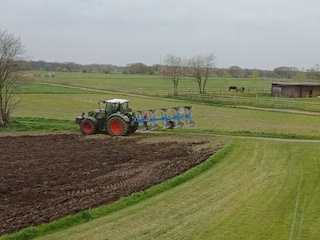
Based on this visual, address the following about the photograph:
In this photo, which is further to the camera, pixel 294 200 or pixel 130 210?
pixel 294 200

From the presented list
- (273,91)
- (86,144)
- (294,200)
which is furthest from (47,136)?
(273,91)

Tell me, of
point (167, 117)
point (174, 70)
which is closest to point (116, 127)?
point (167, 117)

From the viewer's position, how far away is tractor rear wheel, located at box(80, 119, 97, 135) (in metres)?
25.2

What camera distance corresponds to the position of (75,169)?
16.3 m

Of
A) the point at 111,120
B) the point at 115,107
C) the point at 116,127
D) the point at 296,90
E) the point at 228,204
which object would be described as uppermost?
the point at 296,90

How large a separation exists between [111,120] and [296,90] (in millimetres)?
49524

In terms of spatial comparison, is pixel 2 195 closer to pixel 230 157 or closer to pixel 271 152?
pixel 230 157

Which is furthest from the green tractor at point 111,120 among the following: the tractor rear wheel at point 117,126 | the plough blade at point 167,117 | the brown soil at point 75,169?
the brown soil at point 75,169

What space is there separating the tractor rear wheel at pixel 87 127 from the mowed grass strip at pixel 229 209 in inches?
390

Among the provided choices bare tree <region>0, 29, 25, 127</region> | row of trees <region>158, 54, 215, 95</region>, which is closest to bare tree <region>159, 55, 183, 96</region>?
row of trees <region>158, 54, 215, 95</region>

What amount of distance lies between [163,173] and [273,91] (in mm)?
56784

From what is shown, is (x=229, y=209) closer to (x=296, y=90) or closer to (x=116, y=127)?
(x=116, y=127)

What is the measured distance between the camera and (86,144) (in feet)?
72.1

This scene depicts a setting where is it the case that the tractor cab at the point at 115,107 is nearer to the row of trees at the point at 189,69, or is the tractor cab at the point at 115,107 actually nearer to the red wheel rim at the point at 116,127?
the red wheel rim at the point at 116,127
